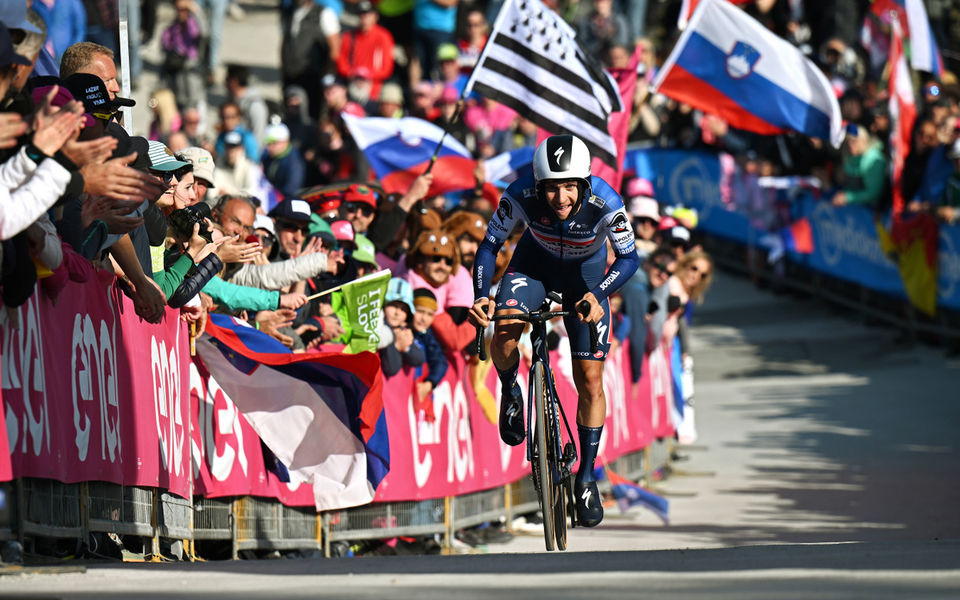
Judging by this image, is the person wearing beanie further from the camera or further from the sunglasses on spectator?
the camera

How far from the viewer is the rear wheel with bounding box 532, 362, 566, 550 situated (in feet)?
30.3

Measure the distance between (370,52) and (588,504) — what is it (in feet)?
46.4

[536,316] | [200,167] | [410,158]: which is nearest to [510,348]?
[536,316]

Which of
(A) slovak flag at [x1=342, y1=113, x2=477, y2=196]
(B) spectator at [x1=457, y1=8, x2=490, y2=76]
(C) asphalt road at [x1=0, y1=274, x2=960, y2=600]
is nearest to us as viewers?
(C) asphalt road at [x1=0, y1=274, x2=960, y2=600]

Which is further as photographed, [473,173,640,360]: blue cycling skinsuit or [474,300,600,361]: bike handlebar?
[473,173,640,360]: blue cycling skinsuit

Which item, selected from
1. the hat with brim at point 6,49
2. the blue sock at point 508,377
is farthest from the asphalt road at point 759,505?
the hat with brim at point 6,49

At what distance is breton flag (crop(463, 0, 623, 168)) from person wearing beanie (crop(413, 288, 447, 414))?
2442 mm

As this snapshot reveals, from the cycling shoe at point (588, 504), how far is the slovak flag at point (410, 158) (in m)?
6.43

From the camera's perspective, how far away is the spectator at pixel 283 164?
56.6ft

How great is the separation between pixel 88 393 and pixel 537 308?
2841 millimetres

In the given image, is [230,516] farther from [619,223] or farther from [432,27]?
[432,27]

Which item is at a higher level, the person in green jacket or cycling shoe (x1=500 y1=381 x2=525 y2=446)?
the person in green jacket

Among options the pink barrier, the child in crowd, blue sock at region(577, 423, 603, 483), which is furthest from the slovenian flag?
blue sock at region(577, 423, 603, 483)

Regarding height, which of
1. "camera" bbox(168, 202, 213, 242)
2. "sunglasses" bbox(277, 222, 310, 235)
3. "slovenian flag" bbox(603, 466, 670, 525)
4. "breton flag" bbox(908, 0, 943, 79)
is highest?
"breton flag" bbox(908, 0, 943, 79)
